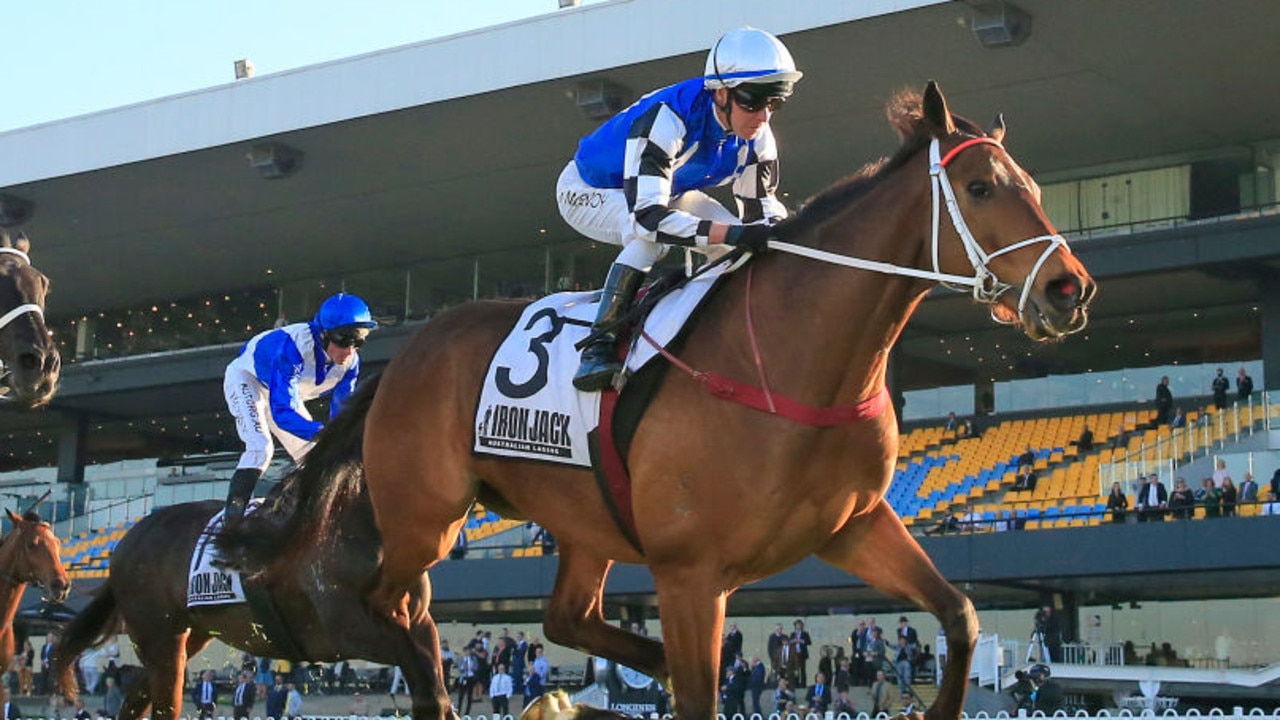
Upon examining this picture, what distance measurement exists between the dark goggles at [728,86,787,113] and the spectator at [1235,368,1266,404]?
18843 millimetres

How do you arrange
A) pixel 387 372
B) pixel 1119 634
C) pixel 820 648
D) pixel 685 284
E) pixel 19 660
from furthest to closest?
pixel 19 660, pixel 820 648, pixel 1119 634, pixel 387 372, pixel 685 284

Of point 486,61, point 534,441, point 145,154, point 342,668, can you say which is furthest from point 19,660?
point 534,441

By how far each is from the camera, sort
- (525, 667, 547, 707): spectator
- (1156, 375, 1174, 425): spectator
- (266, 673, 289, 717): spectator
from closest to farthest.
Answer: (266, 673, 289, 717): spectator → (525, 667, 547, 707): spectator → (1156, 375, 1174, 425): spectator

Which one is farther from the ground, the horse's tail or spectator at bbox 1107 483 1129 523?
spectator at bbox 1107 483 1129 523

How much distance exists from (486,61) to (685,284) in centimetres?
1727

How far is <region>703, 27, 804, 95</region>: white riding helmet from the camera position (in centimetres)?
570

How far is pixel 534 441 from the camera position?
5984 mm

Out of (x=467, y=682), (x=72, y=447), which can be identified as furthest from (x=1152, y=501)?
(x=72, y=447)

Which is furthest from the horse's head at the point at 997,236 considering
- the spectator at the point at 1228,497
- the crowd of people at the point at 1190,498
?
the spectator at the point at 1228,497

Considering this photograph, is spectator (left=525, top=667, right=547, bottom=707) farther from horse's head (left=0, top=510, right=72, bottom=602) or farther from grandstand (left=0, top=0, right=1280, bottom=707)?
horse's head (left=0, top=510, right=72, bottom=602)

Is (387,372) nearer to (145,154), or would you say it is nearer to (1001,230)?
(1001,230)

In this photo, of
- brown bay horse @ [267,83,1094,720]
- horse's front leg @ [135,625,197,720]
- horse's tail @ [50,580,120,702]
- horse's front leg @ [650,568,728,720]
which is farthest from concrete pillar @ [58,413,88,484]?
horse's front leg @ [650,568,728,720]

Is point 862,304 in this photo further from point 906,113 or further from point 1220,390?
point 1220,390

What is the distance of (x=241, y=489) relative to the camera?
888 centimetres
